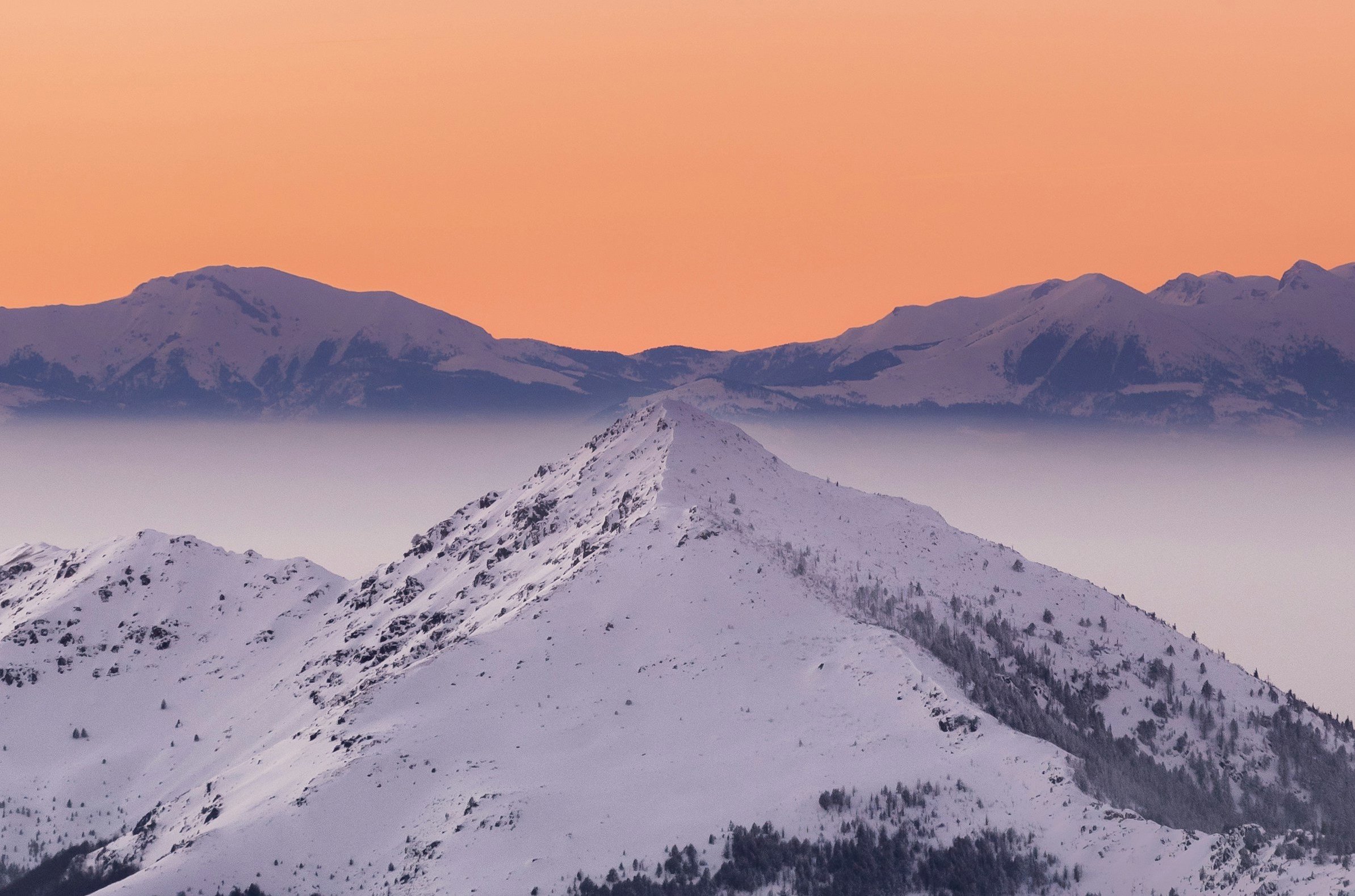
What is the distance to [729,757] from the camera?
144 m

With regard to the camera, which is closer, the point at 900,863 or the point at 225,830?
the point at 900,863

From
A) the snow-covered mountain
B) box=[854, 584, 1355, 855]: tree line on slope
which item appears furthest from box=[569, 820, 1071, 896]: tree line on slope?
box=[854, 584, 1355, 855]: tree line on slope

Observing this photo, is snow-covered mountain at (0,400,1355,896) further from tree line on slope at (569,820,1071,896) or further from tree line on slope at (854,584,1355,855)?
tree line on slope at (854,584,1355,855)

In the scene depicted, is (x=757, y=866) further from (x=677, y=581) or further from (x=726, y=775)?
(x=677, y=581)

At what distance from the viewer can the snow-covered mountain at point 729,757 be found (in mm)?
123562

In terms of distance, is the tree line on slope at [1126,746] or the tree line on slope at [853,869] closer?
the tree line on slope at [853,869]

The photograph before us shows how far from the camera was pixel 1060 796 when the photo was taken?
411 ft

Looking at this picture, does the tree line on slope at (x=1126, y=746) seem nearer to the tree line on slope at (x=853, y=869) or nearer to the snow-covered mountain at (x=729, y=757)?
the snow-covered mountain at (x=729, y=757)

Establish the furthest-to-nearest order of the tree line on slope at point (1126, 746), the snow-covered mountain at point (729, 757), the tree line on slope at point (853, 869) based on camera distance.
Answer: the tree line on slope at point (1126, 746), the snow-covered mountain at point (729, 757), the tree line on slope at point (853, 869)

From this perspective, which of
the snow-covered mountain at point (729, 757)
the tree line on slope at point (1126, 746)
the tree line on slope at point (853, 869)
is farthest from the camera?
the tree line on slope at point (1126, 746)

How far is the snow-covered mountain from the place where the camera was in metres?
124

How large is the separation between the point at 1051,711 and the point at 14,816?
420 feet

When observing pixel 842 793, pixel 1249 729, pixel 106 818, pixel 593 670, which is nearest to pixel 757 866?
pixel 842 793

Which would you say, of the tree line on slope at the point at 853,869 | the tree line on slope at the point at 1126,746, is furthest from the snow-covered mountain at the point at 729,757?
the tree line on slope at the point at 1126,746
